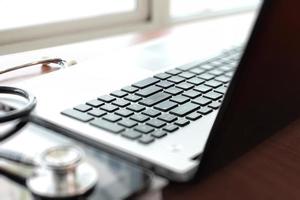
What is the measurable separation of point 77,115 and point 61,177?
143 millimetres

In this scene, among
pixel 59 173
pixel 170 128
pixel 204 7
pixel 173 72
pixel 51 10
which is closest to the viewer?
pixel 59 173

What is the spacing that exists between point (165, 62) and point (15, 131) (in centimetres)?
35

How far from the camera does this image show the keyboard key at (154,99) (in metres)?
0.64

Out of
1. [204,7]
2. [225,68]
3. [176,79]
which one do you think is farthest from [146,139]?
[204,7]

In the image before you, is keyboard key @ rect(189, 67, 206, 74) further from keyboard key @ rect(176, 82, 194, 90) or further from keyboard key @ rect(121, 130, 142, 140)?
keyboard key @ rect(121, 130, 142, 140)

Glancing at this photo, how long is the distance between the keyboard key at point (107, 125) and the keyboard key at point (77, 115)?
11 millimetres

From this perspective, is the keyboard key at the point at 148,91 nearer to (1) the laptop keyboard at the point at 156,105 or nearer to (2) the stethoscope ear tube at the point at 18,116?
(1) the laptop keyboard at the point at 156,105

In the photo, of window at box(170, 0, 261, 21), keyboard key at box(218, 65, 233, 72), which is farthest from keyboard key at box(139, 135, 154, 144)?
window at box(170, 0, 261, 21)

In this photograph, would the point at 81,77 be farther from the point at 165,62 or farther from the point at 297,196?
the point at 297,196

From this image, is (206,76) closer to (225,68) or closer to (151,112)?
(225,68)

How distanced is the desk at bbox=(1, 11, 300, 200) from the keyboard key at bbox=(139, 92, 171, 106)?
0.14 metres

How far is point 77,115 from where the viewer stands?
604mm

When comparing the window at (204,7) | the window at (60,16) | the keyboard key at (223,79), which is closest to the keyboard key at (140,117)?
the keyboard key at (223,79)

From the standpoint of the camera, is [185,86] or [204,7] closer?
[185,86]
